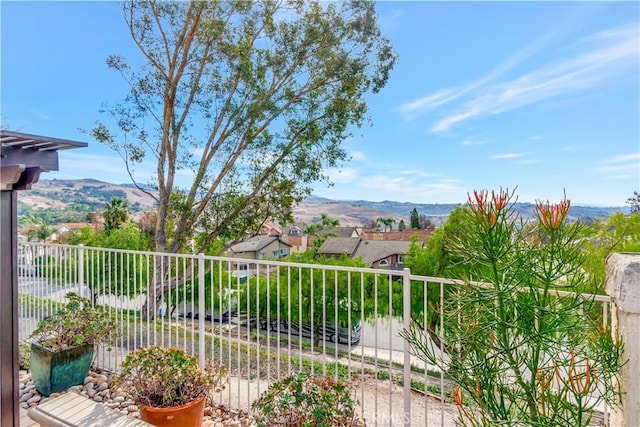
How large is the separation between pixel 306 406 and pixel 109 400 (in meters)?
2.08

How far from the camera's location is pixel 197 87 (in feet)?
25.7

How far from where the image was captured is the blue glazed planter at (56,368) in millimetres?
2945

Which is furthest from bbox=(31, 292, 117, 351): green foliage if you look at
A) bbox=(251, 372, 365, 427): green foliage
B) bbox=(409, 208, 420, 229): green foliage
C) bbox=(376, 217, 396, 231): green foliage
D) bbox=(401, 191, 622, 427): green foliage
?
bbox=(409, 208, 420, 229): green foliage

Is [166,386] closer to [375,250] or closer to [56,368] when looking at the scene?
[56,368]

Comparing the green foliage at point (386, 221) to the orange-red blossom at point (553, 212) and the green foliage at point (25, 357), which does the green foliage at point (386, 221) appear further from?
the orange-red blossom at point (553, 212)

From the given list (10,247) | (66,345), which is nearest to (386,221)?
(66,345)

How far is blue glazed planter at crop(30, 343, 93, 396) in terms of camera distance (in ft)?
9.66

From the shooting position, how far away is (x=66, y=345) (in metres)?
3.04

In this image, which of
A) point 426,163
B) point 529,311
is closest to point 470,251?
point 529,311

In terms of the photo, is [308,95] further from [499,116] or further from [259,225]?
[499,116]

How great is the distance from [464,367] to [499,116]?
451 inches

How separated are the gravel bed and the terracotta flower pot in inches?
15.6

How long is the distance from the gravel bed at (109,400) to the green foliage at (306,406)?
862 mm

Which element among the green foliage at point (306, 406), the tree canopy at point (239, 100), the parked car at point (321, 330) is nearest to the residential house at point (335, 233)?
the tree canopy at point (239, 100)
